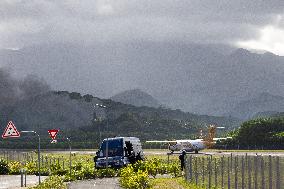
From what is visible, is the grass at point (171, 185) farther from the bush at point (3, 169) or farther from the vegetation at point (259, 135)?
the vegetation at point (259, 135)

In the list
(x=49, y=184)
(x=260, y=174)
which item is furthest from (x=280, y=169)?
(x=49, y=184)

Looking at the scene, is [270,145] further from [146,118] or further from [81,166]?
[146,118]

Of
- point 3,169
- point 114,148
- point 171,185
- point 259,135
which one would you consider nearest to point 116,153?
point 114,148

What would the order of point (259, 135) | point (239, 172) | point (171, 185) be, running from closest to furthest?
point (239, 172) < point (171, 185) < point (259, 135)

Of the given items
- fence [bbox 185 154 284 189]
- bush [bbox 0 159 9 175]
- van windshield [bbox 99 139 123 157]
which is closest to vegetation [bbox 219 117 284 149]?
bush [bbox 0 159 9 175]

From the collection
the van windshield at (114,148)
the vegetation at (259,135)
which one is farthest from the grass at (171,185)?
the vegetation at (259,135)

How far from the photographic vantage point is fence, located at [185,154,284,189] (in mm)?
18817

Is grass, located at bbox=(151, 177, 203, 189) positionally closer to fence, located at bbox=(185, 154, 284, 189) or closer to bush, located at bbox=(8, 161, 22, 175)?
fence, located at bbox=(185, 154, 284, 189)

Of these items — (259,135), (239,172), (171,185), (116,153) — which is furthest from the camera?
(259,135)

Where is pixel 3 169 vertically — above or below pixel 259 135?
below

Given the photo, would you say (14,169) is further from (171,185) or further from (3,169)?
(171,185)

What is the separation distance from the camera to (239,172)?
74.4 ft

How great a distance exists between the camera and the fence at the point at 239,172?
18817 mm

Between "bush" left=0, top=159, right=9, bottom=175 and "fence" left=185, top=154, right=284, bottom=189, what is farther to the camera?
"bush" left=0, top=159, right=9, bottom=175
